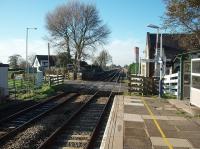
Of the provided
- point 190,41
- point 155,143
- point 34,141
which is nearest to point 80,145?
point 34,141

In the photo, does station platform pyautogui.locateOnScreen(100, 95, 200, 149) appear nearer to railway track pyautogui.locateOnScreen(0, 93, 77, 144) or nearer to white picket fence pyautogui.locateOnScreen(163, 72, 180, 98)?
railway track pyautogui.locateOnScreen(0, 93, 77, 144)

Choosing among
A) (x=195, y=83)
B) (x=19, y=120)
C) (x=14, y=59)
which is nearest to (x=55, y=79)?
(x=19, y=120)

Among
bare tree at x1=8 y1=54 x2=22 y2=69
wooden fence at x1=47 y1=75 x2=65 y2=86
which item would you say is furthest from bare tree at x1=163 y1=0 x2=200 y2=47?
bare tree at x1=8 y1=54 x2=22 y2=69

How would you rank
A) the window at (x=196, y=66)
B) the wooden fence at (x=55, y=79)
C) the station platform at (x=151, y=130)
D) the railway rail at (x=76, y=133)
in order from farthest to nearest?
the wooden fence at (x=55, y=79) → the window at (x=196, y=66) → the railway rail at (x=76, y=133) → the station platform at (x=151, y=130)

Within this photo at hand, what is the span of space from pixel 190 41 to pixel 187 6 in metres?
3.50

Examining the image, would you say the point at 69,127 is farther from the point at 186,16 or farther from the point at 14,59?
the point at 14,59

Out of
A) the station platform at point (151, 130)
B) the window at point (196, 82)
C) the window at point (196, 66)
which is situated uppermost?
the window at point (196, 66)

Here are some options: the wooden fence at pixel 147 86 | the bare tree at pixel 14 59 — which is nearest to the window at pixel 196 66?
the wooden fence at pixel 147 86

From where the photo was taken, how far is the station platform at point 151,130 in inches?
396

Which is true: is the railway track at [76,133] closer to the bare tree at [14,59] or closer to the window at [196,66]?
the window at [196,66]

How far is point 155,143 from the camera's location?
33.4ft

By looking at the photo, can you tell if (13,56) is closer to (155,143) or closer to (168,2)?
(168,2)

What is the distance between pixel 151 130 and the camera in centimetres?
1223

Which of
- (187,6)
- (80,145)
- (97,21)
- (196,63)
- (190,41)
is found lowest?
(80,145)
